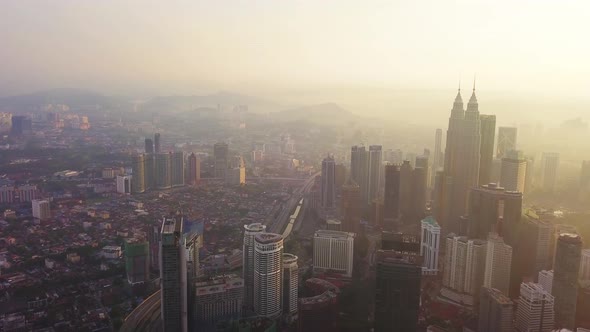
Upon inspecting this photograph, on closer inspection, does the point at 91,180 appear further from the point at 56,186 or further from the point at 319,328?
the point at 319,328

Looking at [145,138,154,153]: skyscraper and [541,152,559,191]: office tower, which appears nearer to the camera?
[541,152,559,191]: office tower

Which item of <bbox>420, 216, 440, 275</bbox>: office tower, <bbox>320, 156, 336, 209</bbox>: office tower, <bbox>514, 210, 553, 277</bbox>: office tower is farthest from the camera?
<bbox>320, 156, 336, 209</bbox>: office tower

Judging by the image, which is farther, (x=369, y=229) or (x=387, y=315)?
(x=369, y=229)

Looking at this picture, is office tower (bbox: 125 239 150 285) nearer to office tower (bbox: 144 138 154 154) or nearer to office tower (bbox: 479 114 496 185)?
office tower (bbox: 144 138 154 154)

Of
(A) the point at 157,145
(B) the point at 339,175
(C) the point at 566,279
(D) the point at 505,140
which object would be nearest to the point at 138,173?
(A) the point at 157,145

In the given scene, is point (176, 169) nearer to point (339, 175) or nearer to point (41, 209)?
point (41, 209)

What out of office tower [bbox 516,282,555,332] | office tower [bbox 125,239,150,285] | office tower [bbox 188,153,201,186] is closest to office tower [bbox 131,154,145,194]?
office tower [bbox 188,153,201,186]

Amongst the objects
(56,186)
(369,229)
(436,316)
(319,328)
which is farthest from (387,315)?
(56,186)
